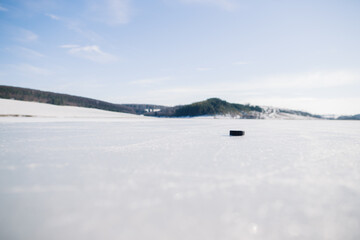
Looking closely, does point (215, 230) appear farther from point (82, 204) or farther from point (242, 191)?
point (82, 204)

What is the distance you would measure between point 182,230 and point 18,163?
3.99 meters

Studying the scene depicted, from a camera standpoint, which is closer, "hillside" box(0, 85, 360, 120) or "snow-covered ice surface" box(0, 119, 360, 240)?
"snow-covered ice surface" box(0, 119, 360, 240)

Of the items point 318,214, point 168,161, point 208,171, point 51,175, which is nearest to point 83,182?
point 51,175

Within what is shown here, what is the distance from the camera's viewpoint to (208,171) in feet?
12.3

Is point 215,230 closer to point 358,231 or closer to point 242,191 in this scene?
point 242,191

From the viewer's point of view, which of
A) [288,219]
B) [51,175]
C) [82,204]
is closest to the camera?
[288,219]

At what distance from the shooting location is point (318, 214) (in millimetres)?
2225

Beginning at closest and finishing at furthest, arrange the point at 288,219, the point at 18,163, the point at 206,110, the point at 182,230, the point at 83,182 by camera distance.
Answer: the point at 182,230 → the point at 288,219 → the point at 83,182 → the point at 18,163 → the point at 206,110

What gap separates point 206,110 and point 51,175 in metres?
112

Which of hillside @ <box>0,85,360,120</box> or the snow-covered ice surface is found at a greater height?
hillside @ <box>0,85,360,120</box>

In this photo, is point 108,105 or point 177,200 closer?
point 177,200

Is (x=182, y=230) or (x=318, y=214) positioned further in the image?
(x=318, y=214)

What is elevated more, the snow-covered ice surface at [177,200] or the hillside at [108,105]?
the hillside at [108,105]

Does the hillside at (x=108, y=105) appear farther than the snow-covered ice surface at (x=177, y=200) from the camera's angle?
Yes
